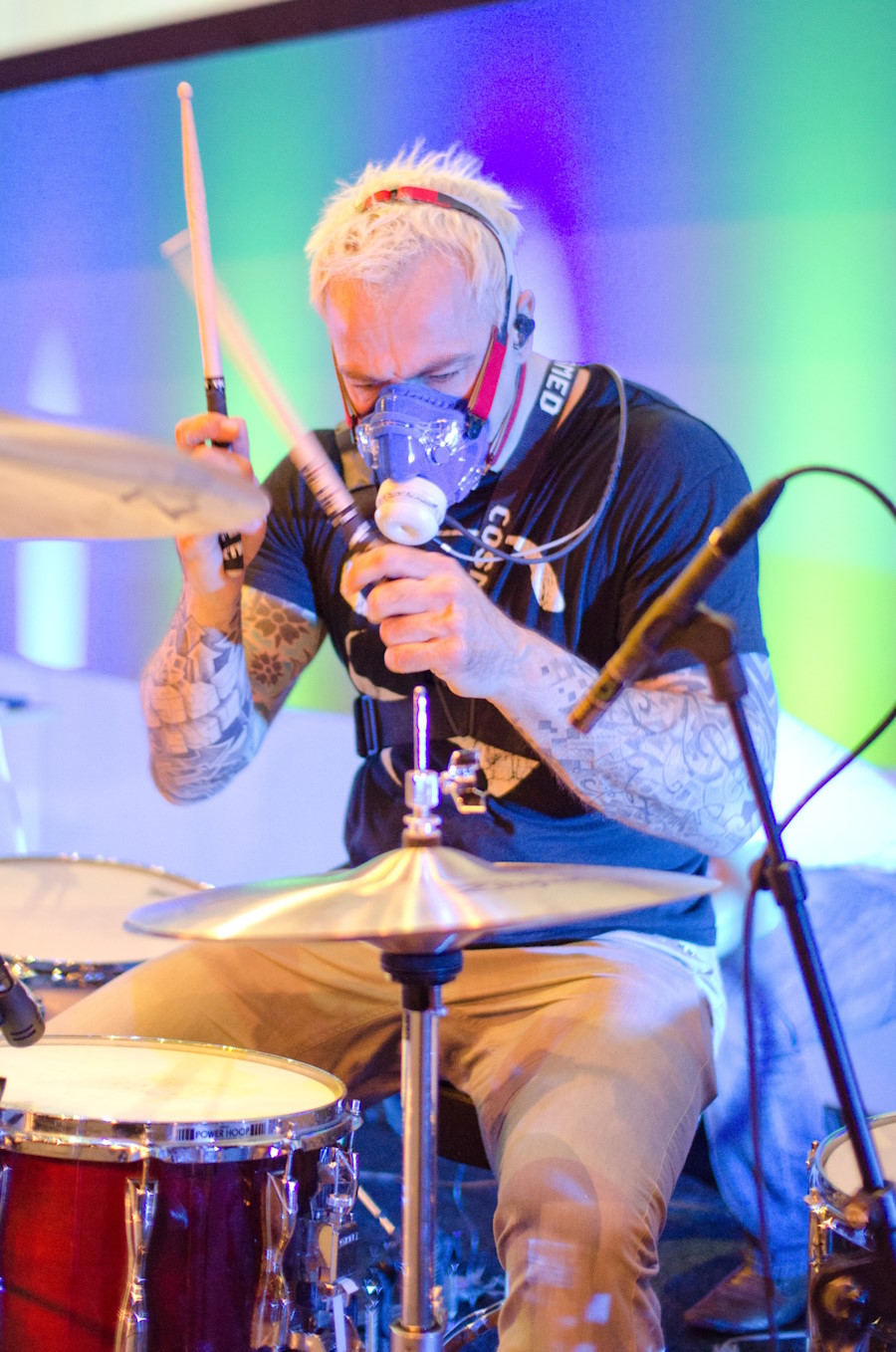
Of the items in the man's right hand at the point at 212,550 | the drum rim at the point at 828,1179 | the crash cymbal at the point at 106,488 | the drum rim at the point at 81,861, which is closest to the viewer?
the crash cymbal at the point at 106,488

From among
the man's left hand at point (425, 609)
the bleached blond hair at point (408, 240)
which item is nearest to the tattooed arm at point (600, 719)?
the man's left hand at point (425, 609)

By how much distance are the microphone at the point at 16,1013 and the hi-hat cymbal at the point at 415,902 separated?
0.11m

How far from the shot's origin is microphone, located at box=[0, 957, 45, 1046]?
3.22 ft

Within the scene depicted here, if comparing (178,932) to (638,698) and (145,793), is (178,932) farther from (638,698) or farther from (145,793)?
(145,793)

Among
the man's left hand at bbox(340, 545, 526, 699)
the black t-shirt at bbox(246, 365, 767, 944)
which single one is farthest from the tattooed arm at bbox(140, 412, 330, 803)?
the man's left hand at bbox(340, 545, 526, 699)

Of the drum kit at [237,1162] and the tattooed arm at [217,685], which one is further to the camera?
the tattooed arm at [217,685]

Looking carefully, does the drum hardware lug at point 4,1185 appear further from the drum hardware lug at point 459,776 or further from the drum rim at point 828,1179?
the drum rim at point 828,1179

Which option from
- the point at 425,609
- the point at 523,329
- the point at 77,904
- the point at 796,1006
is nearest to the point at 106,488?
the point at 425,609

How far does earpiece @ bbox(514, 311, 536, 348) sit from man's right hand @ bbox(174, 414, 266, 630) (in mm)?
349

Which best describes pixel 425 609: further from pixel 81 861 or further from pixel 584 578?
pixel 81 861

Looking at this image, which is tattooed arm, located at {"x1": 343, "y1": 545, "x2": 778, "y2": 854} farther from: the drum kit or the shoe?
the shoe

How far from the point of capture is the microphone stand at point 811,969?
0.87 metres

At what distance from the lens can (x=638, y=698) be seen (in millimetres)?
1269

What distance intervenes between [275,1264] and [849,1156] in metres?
0.48
